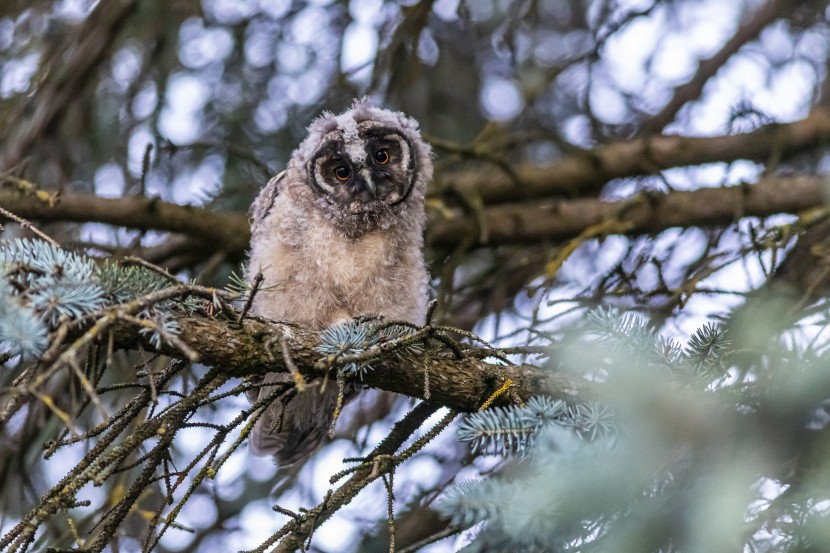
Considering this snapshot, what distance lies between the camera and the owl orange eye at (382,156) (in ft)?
11.4

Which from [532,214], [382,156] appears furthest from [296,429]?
[532,214]

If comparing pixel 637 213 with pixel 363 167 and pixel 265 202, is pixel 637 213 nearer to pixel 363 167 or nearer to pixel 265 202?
pixel 363 167

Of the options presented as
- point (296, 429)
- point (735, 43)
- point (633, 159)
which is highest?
point (735, 43)

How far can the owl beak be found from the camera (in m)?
3.30

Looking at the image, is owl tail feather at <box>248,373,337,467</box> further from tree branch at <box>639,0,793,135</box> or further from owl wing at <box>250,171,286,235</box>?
tree branch at <box>639,0,793,135</box>

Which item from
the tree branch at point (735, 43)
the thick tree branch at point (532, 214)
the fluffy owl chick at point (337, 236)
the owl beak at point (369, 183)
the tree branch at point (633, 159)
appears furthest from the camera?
the tree branch at point (735, 43)

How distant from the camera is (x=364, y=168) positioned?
3365 millimetres

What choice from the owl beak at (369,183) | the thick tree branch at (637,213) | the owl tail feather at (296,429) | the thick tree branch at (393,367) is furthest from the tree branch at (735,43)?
the thick tree branch at (393,367)

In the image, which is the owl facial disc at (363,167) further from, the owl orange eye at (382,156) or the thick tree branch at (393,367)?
the thick tree branch at (393,367)

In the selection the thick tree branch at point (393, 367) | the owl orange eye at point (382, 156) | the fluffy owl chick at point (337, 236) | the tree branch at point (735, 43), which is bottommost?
the thick tree branch at point (393, 367)

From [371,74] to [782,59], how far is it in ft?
6.48

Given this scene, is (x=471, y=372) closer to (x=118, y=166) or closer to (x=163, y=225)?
(x=163, y=225)

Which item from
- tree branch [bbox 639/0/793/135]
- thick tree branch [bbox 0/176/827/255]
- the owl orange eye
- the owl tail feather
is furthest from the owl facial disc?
tree branch [bbox 639/0/793/135]

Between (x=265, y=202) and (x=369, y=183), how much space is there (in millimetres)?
420
